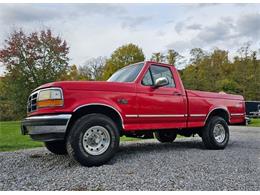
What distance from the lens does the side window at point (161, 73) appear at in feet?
21.1

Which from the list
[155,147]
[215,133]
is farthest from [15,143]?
[215,133]

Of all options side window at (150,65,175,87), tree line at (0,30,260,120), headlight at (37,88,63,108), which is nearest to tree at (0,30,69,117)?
tree line at (0,30,260,120)

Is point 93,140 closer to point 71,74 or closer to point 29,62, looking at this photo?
point 29,62

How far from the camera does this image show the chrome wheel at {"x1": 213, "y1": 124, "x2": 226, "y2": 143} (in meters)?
7.29

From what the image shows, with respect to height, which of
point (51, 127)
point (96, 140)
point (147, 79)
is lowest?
point (96, 140)

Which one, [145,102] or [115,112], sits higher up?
[145,102]

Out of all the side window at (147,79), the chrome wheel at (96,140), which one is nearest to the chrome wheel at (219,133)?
the side window at (147,79)

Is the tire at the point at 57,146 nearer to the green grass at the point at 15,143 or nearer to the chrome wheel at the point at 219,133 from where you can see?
the green grass at the point at 15,143

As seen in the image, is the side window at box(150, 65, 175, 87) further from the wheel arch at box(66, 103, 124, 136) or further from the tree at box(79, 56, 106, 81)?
the tree at box(79, 56, 106, 81)

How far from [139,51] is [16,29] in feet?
64.9

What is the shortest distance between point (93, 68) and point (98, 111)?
40.6 metres

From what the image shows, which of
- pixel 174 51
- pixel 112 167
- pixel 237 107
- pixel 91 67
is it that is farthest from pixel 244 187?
pixel 91 67

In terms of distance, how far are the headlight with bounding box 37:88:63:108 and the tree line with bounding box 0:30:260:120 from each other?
1746 centimetres

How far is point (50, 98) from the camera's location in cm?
504
